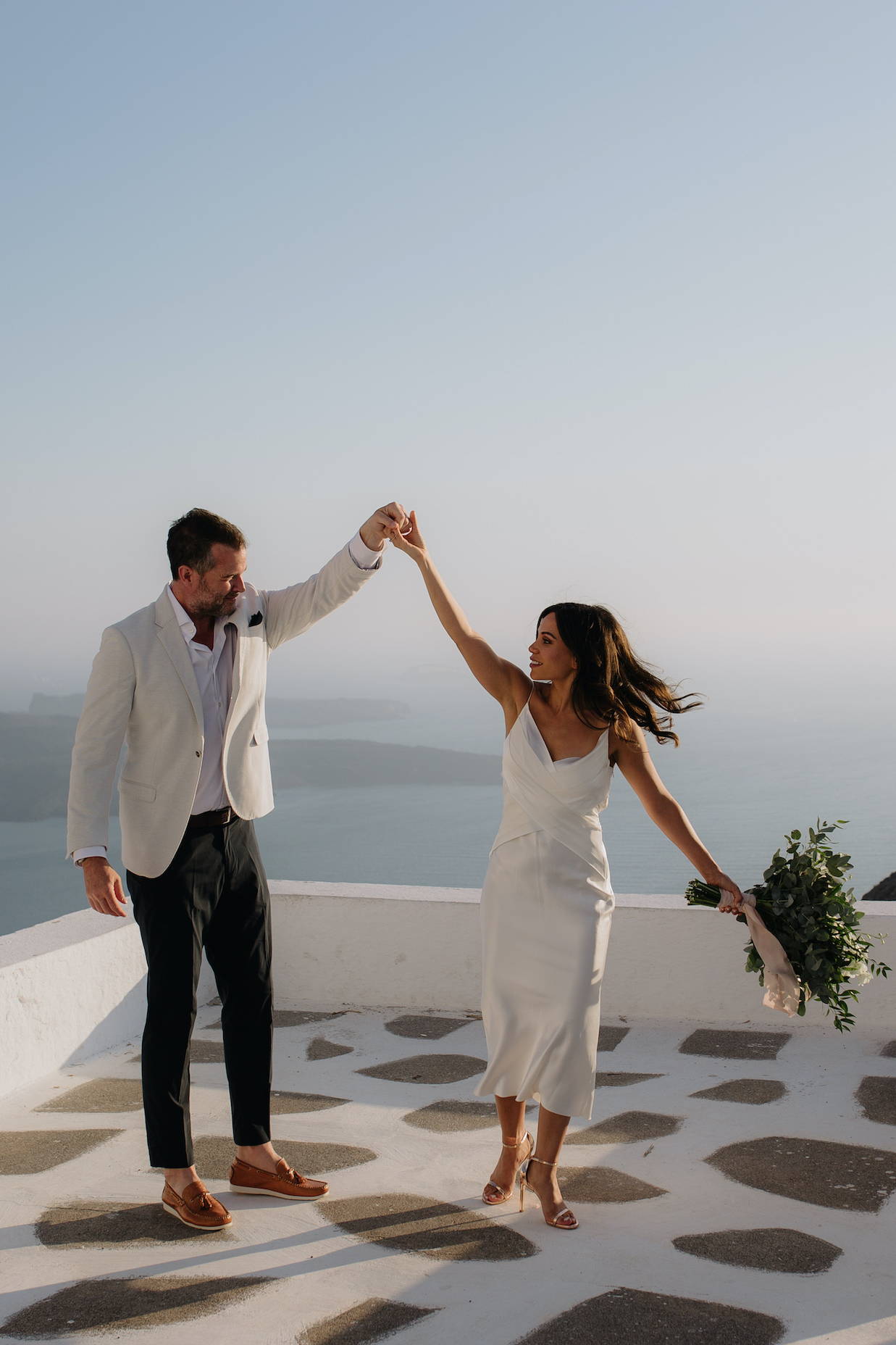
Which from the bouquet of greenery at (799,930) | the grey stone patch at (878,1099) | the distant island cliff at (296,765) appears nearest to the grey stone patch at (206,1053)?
the bouquet of greenery at (799,930)

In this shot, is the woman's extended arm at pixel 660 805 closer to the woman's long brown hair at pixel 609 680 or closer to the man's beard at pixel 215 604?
the woman's long brown hair at pixel 609 680

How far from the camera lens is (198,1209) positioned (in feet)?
10.7

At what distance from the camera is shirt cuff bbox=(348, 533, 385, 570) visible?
3.72 meters

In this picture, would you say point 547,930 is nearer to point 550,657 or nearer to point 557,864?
point 557,864

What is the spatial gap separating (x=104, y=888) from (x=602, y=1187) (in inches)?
66.8

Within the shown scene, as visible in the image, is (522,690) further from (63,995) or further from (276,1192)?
(63,995)

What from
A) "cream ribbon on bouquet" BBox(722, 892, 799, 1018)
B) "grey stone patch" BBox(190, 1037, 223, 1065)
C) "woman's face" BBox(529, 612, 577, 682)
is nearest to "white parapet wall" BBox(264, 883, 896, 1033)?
"grey stone patch" BBox(190, 1037, 223, 1065)

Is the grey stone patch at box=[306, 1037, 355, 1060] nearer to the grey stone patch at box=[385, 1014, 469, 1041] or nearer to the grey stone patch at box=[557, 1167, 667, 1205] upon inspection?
the grey stone patch at box=[385, 1014, 469, 1041]

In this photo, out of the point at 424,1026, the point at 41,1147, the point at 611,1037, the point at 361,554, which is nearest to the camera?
the point at 361,554

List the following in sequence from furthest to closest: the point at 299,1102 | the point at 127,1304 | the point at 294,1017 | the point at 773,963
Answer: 1. the point at 294,1017
2. the point at 299,1102
3. the point at 773,963
4. the point at 127,1304

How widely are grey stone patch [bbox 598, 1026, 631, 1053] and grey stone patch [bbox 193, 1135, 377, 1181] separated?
4.66ft

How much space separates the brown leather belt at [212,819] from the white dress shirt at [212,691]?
1cm

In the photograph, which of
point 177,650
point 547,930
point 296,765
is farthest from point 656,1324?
point 296,765

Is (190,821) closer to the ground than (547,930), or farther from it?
farther from it
